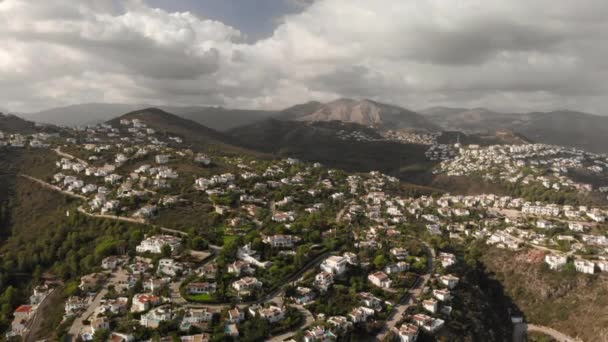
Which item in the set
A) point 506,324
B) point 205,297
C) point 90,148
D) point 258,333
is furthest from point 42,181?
point 506,324

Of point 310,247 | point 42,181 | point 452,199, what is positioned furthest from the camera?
point 452,199

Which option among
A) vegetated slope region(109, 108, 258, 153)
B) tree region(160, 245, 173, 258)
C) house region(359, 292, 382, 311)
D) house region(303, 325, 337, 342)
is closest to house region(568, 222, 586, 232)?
house region(359, 292, 382, 311)

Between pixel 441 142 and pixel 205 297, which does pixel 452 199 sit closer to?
pixel 205 297

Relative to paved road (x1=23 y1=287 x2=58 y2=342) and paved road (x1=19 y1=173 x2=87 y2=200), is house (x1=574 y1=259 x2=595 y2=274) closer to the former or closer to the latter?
paved road (x1=23 y1=287 x2=58 y2=342)

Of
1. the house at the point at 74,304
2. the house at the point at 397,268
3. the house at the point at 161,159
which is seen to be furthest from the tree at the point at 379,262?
the house at the point at 161,159

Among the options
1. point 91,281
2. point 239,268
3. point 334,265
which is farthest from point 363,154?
point 91,281
